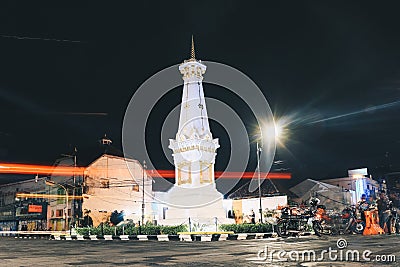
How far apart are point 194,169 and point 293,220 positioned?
10.7 metres

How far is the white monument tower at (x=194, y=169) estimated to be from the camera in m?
25.8

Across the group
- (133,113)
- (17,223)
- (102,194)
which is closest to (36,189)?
(17,223)

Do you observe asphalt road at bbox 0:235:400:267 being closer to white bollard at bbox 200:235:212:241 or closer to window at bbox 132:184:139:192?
white bollard at bbox 200:235:212:241

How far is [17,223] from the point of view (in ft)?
171

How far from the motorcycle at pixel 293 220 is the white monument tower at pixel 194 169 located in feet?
26.9

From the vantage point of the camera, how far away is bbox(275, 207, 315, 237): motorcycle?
16.7 m

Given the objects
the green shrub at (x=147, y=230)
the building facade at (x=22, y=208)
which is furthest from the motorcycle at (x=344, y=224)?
the building facade at (x=22, y=208)

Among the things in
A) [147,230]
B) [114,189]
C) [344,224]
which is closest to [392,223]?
[344,224]

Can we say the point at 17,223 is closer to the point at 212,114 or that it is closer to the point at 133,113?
the point at 133,113

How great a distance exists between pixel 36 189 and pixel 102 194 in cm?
1027

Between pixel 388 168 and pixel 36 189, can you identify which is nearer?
pixel 388 168

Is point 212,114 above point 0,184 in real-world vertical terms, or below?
above

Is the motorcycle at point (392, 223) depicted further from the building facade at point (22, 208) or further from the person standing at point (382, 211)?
the building facade at point (22, 208)

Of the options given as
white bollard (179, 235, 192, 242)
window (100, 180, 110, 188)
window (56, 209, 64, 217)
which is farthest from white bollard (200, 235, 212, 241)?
window (56, 209, 64, 217)
